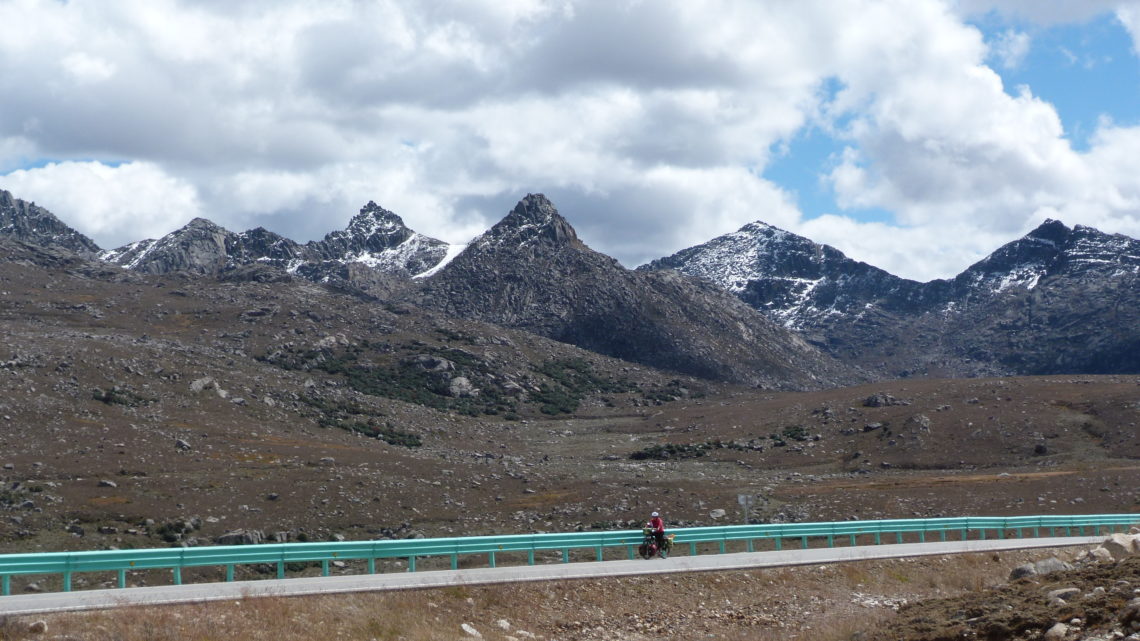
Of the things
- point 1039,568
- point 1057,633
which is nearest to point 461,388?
point 1039,568

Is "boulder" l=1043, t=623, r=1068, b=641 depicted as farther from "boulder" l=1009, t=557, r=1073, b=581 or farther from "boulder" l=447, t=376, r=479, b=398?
"boulder" l=447, t=376, r=479, b=398

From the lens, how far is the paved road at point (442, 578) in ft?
71.6

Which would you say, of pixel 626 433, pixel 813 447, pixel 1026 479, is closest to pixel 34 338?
pixel 626 433

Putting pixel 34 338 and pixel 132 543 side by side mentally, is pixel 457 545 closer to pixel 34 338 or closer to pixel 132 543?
pixel 132 543

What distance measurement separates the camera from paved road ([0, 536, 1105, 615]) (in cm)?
2183

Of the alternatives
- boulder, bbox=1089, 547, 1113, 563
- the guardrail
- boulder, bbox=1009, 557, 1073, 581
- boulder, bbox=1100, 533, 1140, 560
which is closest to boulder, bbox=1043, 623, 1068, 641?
boulder, bbox=1009, 557, 1073, 581

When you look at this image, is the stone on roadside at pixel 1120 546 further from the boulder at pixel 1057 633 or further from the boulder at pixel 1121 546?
the boulder at pixel 1057 633

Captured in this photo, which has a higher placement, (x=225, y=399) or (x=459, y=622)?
(x=225, y=399)

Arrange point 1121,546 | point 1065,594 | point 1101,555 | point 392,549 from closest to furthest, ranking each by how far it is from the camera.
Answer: point 1065,594 → point 392,549 → point 1101,555 → point 1121,546

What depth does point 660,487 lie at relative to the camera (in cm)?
7594

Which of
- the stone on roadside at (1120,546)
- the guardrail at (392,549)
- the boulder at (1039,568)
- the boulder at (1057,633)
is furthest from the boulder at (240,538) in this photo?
the boulder at (1057,633)

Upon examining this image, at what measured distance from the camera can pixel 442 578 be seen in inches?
1041

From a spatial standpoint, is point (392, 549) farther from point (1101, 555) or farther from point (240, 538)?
point (240, 538)

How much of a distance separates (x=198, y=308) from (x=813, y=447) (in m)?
105
